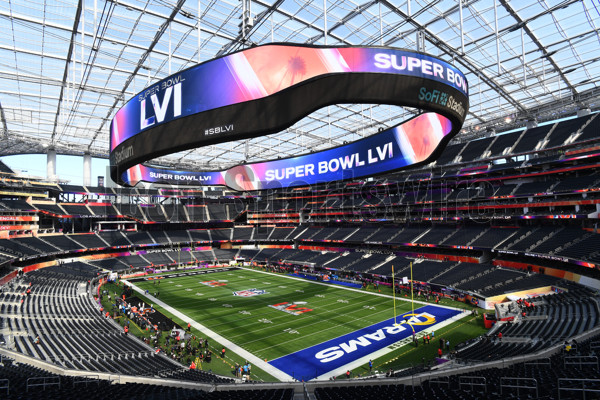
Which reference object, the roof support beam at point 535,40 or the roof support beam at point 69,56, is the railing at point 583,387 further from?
the roof support beam at point 69,56

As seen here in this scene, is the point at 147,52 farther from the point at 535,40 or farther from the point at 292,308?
the point at 535,40

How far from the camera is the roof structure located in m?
22.5

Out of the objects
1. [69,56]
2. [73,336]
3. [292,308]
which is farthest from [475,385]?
[69,56]

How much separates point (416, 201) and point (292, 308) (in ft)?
91.3

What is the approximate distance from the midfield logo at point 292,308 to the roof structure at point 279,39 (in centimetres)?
1394

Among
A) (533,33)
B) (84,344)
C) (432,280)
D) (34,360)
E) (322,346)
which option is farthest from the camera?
(432,280)

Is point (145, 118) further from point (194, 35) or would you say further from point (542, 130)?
point (542, 130)

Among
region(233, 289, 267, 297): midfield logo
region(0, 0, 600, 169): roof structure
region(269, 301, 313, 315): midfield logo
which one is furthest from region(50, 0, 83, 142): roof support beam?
region(233, 289, 267, 297): midfield logo

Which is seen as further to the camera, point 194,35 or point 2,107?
point 2,107

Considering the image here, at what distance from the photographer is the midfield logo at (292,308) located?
29.7 metres

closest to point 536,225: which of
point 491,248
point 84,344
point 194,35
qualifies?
point 491,248

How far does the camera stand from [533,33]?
2511cm

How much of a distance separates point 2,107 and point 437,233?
52.3 meters

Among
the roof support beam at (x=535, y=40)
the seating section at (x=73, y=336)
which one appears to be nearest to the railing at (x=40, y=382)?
the seating section at (x=73, y=336)
